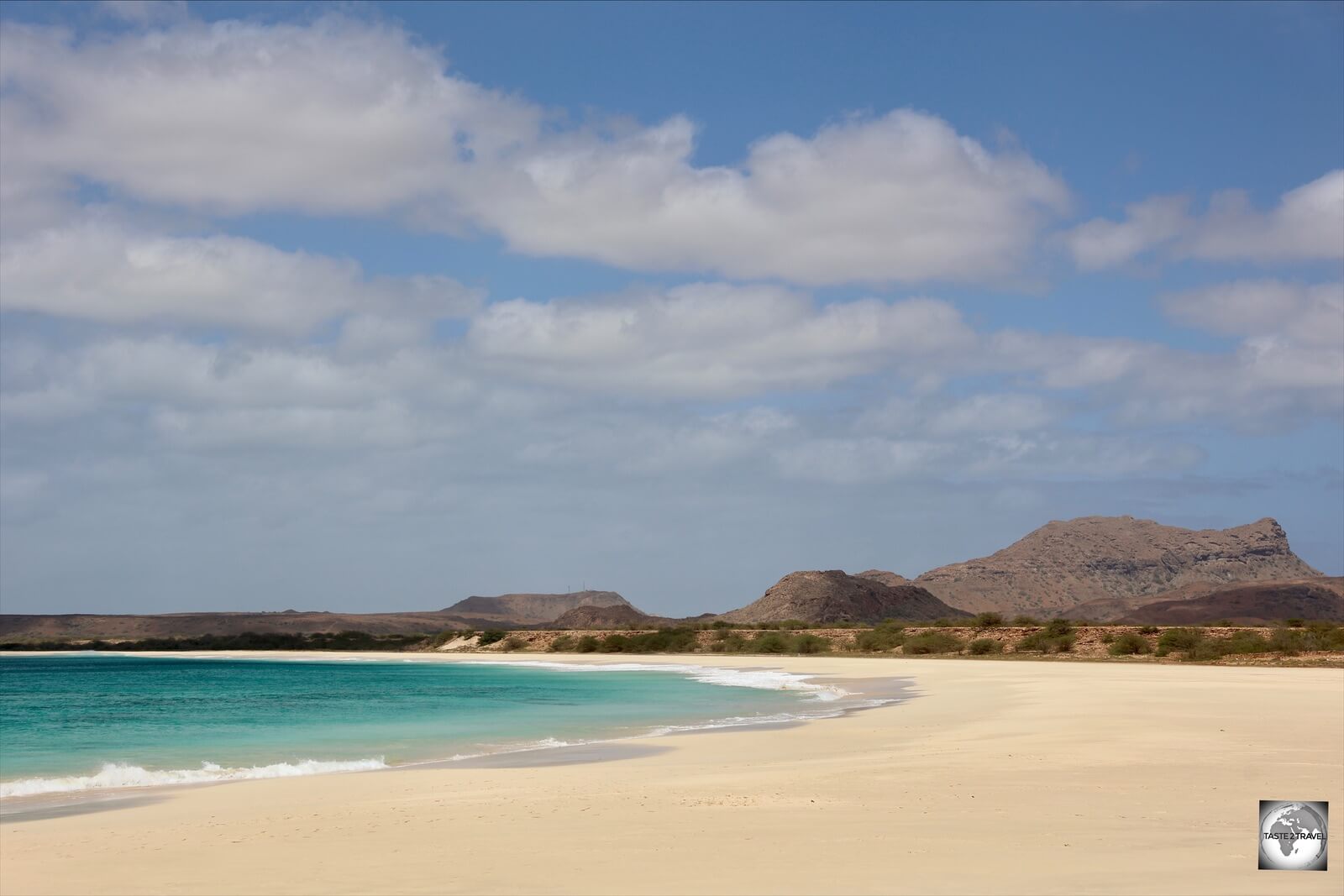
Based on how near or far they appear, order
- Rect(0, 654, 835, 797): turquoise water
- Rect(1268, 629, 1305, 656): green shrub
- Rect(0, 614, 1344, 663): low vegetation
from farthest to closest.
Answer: Rect(0, 614, 1344, 663): low vegetation → Rect(1268, 629, 1305, 656): green shrub → Rect(0, 654, 835, 797): turquoise water

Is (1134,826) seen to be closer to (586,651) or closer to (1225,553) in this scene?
(586,651)

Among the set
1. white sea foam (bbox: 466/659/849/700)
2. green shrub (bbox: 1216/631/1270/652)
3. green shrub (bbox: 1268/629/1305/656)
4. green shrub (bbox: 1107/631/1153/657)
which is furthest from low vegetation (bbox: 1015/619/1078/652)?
white sea foam (bbox: 466/659/849/700)

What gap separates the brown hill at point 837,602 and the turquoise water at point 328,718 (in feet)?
211

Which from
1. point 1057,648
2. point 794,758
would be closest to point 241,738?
point 794,758

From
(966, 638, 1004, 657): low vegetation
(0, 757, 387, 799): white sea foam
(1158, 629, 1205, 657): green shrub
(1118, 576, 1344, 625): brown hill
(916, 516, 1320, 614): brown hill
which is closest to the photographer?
(0, 757, 387, 799): white sea foam

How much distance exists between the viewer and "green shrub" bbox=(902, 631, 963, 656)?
74.6 metres

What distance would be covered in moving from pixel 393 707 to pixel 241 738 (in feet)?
38.9

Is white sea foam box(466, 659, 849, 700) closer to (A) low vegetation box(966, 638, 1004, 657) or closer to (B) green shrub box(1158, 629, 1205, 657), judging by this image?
(A) low vegetation box(966, 638, 1004, 657)

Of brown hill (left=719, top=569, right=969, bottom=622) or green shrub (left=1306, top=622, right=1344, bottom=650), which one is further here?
brown hill (left=719, top=569, right=969, bottom=622)

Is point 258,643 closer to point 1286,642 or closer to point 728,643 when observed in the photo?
point 728,643

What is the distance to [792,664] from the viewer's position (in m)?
67.4

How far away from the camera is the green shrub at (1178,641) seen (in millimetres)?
60969
